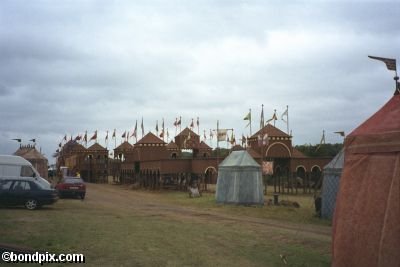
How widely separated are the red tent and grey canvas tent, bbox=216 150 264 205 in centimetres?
2052

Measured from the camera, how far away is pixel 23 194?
2327 cm

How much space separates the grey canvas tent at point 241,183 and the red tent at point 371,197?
20520mm

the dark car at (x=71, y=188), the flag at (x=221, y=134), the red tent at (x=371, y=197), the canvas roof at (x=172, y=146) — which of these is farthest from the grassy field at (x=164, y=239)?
the canvas roof at (x=172, y=146)

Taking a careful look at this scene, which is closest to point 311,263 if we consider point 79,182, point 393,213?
point 393,213

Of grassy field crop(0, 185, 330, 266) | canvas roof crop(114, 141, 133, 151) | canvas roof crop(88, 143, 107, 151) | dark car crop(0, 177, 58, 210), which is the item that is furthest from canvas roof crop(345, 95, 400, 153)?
canvas roof crop(88, 143, 107, 151)

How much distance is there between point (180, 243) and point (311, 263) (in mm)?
3999

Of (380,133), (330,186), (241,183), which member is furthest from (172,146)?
(380,133)

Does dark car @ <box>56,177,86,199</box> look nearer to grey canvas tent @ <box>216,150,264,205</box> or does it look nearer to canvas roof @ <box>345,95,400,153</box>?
grey canvas tent @ <box>216,150,264,205</box>

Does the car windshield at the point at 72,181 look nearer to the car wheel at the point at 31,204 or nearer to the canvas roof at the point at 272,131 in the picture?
the car wheel at the point at 31,204

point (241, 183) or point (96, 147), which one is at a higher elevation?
point (96, 147)

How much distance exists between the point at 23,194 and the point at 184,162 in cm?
2424

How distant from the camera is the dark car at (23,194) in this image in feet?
76.1

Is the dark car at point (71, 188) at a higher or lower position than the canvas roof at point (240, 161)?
lower

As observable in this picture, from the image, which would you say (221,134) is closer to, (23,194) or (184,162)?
(184,162)
